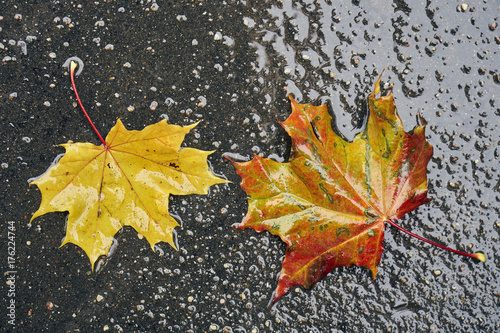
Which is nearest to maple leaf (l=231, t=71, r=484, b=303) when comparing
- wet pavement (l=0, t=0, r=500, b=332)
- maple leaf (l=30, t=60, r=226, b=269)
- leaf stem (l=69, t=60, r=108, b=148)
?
wet pavement (l=0, t=0, r=500, b=332)

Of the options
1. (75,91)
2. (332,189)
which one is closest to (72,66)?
(75,91)

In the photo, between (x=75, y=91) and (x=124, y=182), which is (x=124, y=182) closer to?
(x=124, y=182)

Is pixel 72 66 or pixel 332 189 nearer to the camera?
pixel 332 189

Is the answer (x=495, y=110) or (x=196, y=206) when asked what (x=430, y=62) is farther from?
(x=196, y=206)

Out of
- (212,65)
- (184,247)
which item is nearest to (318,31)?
(212,65)

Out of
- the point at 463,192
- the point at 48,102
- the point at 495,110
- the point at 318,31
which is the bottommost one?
the point at 48,102

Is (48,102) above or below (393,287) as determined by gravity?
above
